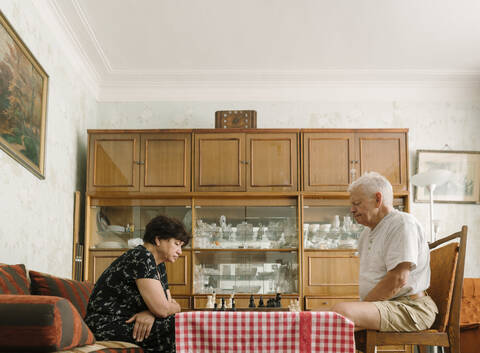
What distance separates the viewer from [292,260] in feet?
17.3

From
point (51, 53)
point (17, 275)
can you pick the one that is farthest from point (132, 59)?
point (17, 275)

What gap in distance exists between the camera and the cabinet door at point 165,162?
5238mm

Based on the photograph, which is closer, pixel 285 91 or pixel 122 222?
pixel 122 222

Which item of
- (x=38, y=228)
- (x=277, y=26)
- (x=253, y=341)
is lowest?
(x=253, y=341)

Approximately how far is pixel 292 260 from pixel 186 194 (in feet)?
3.57

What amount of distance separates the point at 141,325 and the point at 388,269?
3.83 feet

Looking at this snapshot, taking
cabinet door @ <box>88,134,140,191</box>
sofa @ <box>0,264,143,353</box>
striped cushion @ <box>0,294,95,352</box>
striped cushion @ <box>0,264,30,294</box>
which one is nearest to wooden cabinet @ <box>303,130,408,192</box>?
cabinet door @ <box>88,134,140,191</box>

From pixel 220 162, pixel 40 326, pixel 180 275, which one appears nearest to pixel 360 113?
pixel 220 162

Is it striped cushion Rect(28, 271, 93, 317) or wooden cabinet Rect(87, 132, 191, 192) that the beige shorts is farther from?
wooden cabinet Rect(87, 132, 191, 192)

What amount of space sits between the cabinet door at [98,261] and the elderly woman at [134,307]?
7.63 ft

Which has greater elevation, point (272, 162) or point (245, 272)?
point (272, 162)

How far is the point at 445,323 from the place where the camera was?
2.78 meters

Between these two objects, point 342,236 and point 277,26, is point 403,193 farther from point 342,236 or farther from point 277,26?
point 277,26

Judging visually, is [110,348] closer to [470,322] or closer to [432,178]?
[470,322]
